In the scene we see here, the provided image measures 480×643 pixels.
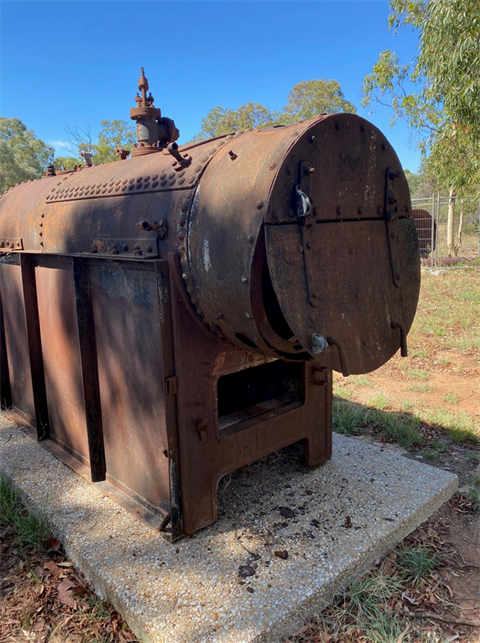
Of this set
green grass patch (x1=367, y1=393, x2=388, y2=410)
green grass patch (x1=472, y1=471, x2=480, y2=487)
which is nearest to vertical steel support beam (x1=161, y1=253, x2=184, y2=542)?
green grass patch (x1=472, y1=471, x2=480, y2=487)

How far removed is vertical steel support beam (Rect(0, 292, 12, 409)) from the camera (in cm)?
420

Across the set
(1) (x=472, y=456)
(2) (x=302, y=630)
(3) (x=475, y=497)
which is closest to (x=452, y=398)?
(1) (x=472, y=456)

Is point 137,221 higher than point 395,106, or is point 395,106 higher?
point 395,106

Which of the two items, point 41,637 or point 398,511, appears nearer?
point 41,637

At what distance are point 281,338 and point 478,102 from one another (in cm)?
717

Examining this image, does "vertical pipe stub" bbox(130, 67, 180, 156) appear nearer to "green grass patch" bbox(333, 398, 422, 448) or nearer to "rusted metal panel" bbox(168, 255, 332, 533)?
"rusted metal panel" bbox(168, 255, 332, 533)

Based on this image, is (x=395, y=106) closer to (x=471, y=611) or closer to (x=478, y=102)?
(x=478, y=102)

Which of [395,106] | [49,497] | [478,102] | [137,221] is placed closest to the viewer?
[137,221]

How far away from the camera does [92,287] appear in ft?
9.55

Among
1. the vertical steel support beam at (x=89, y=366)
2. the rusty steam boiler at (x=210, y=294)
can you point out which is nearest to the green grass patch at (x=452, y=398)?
the rusty steam boiler at (x=210, y=294)

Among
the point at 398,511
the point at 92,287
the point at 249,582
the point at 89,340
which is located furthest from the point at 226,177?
the point at 398,511

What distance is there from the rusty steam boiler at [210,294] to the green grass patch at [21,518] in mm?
389

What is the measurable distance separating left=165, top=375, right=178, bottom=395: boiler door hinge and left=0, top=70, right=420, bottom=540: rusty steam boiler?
0.04ft

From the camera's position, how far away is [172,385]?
7.88 feet
